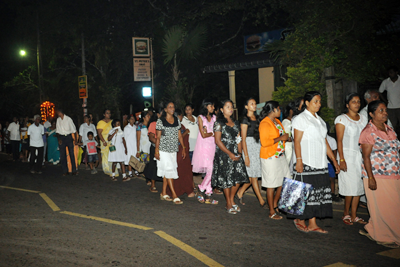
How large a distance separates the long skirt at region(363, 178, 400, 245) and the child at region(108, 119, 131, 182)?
23.0 ft

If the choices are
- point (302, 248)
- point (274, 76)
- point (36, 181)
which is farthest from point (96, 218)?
point (274, 76)

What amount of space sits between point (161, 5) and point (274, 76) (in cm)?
991

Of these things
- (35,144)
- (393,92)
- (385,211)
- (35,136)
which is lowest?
(385,211)

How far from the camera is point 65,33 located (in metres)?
31.3

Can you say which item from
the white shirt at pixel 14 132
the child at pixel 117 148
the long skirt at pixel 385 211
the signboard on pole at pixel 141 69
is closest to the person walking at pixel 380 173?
the long skirt at pixel 385 211

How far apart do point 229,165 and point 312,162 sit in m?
1.70

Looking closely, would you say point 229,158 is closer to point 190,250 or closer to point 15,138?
point 190,250

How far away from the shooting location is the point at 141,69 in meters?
19.2

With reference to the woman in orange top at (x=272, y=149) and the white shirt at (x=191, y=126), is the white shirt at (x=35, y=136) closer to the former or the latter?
A: the white shirt at (x=191, y=126)

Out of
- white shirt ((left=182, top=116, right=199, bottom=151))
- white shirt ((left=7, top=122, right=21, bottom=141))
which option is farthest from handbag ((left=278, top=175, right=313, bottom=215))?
white shirt ((left=7, top=122, right=21, bottom=141))

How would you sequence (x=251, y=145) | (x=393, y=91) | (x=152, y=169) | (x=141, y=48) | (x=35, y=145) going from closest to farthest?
(x=251, y=145) → (x=152, y=169) → (x=393, y=91) → (x=35, y=145) → (x=141, y=48)

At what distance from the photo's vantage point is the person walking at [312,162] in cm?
557

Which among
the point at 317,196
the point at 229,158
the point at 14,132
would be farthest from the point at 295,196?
the point at 14,132

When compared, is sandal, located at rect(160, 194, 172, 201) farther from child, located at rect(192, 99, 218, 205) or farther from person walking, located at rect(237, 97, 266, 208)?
person walking, located at rect(237, 97, 266, 208)
